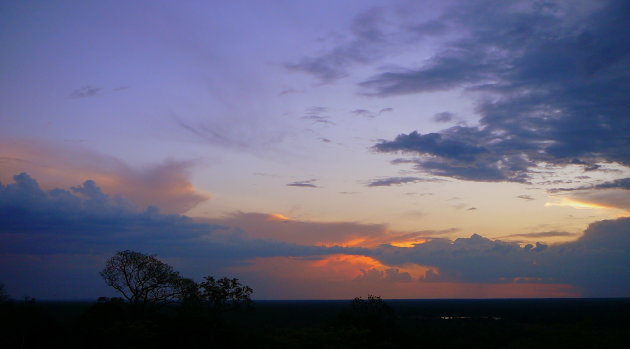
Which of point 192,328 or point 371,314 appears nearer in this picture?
point 192,328

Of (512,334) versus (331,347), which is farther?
(512,334)

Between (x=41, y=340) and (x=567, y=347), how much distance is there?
36209 millimetres

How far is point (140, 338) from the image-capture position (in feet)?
111

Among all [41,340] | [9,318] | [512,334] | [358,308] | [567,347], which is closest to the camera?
[41,340]

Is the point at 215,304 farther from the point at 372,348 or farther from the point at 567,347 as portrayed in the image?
the point at 567,347

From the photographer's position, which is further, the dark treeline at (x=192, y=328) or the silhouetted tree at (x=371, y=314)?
the silhouetted tree at (x=371, y=314)

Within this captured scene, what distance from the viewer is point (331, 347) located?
1355 inches

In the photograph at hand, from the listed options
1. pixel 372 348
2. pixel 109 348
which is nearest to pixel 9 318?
pixel 109 348

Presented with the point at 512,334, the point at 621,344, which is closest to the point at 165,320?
the point at 621,344

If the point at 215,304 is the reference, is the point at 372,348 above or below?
below

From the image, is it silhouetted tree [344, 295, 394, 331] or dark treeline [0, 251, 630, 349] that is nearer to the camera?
dark treeline [0, 251, 630, 349]

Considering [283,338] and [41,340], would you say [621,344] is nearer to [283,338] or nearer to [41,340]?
[283,338]

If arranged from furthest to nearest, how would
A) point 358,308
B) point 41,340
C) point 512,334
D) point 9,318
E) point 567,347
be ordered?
point 512,334 → point 358,308 → point 9,318 → point 567,347 → point 41,340

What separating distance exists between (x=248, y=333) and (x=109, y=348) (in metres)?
9.76
